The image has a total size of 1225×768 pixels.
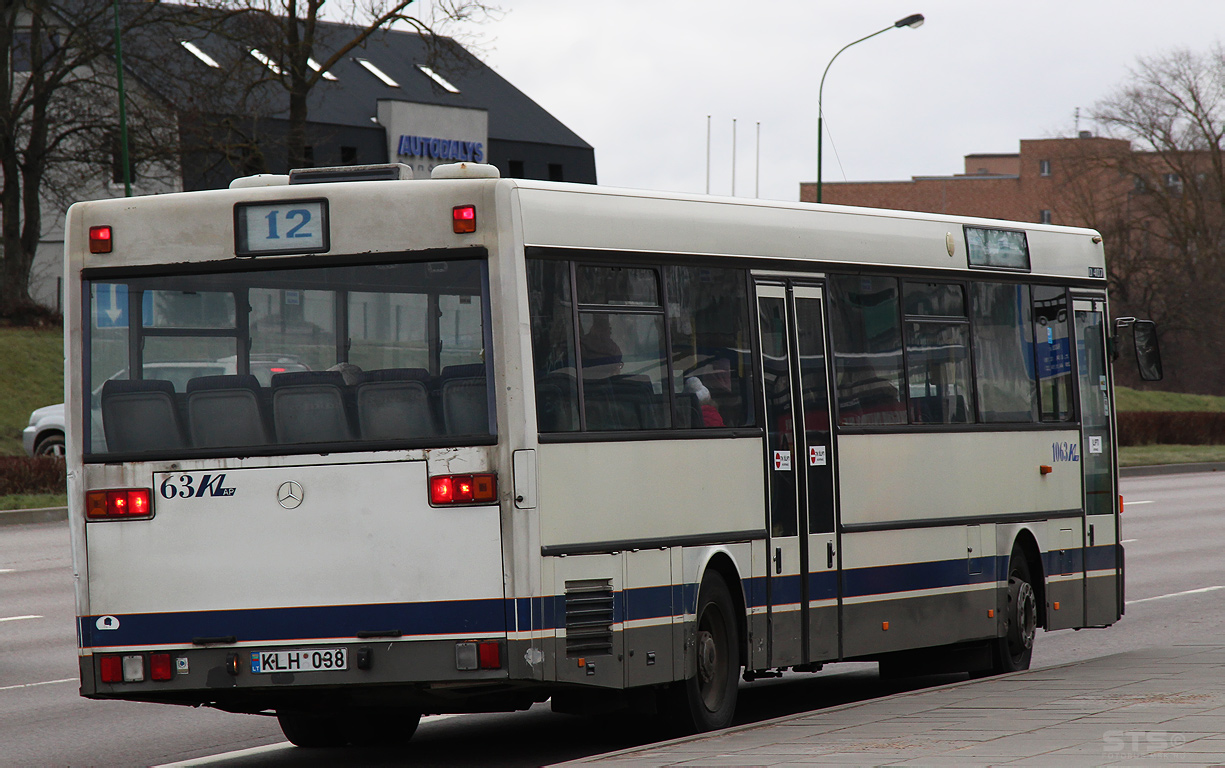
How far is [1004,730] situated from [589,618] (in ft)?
6.63

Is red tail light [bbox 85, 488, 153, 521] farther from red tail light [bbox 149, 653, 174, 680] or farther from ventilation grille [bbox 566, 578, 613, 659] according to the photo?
ventilation grille [bbox 566, 578, 613, 659]

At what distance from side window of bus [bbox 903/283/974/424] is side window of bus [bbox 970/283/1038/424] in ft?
0.57

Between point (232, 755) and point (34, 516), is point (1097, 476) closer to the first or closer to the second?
point (232, 755)

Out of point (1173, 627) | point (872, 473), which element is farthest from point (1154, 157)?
point (872, 473)

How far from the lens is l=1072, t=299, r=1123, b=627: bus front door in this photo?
13.3m

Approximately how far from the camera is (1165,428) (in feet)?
181

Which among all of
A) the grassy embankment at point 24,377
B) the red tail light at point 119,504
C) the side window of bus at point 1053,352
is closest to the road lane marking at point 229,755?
the red tail light at point 119,504

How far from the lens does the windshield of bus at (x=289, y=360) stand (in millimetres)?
8266

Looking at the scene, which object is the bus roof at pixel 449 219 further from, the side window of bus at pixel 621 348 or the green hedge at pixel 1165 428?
the green hedge at pixel 1165 428

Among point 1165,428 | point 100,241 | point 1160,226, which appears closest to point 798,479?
point 100,241

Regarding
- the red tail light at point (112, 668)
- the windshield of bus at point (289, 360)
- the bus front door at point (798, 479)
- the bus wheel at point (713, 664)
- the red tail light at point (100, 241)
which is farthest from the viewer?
the bus front door at point (798, 479)

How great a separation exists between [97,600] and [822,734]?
3.50 metres

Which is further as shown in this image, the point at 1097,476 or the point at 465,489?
the point at 1097,476

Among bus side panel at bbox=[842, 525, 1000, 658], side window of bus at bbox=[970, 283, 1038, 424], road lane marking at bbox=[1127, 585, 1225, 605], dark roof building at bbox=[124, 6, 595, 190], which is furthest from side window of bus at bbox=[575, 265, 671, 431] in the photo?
dark roof building at bbox=[124, 6, 595, 190]
